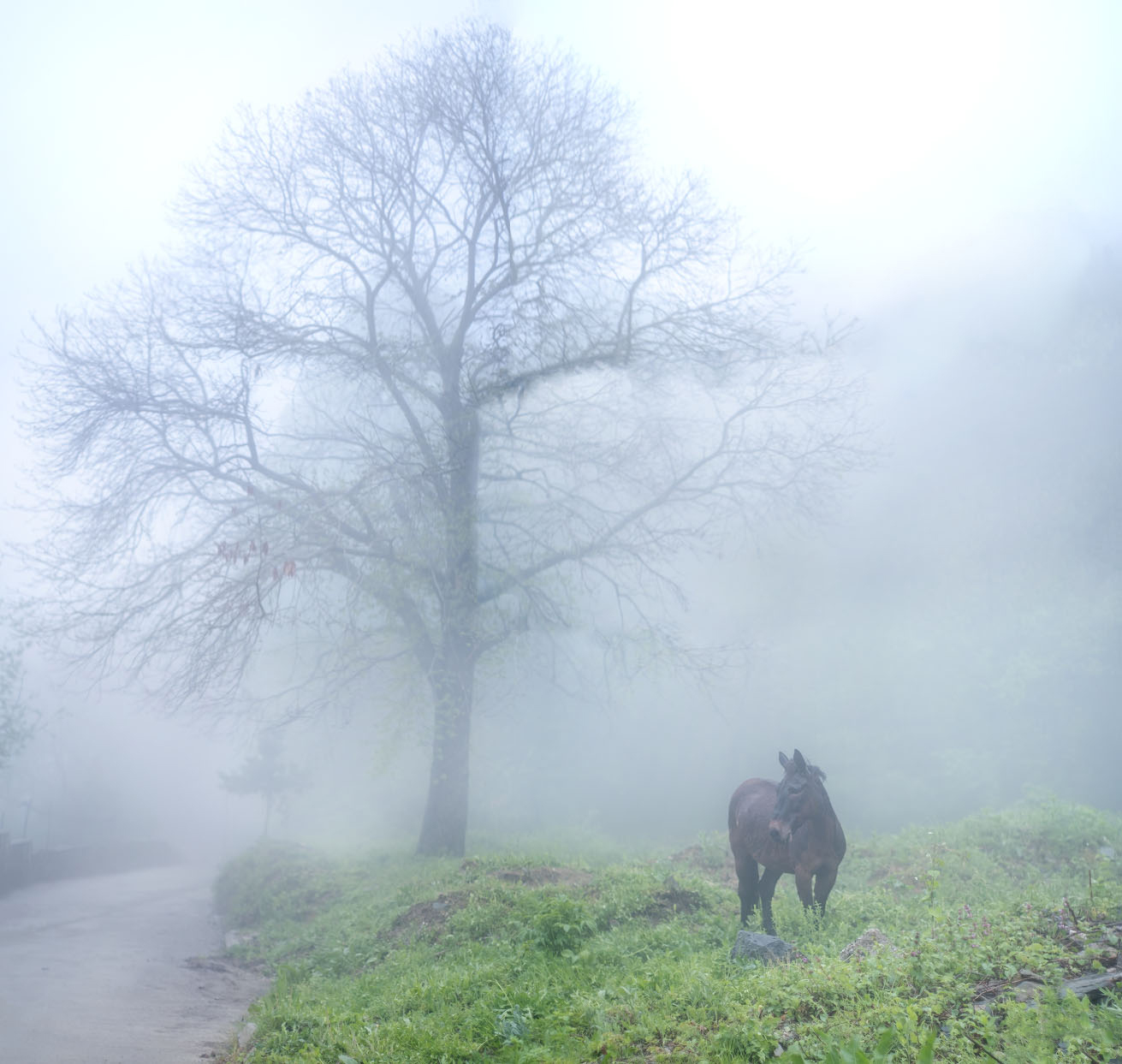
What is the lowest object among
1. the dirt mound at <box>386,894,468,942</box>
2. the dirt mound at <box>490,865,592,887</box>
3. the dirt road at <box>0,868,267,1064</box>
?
the dirt road at <box>0,868,267,1064</box>

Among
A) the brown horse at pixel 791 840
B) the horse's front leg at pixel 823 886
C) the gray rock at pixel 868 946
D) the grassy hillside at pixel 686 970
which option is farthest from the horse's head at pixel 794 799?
the gray rock at pixel 868 946

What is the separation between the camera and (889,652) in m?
20.3

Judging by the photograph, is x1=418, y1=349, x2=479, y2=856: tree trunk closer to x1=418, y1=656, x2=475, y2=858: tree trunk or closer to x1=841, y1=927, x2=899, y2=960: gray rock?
x1=418, y1=656, x2=475, y2=858: tree trunk

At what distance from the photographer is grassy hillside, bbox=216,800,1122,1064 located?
11.1ft

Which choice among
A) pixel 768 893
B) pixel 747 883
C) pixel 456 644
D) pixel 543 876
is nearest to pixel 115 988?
pixel 543 876

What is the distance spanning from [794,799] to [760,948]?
1263 millimetres

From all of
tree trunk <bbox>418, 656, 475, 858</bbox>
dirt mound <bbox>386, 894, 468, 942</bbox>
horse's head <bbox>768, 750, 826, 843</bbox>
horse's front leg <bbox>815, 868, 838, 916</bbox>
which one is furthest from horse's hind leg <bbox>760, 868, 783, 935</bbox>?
tree trunk <bbox>418, 656, 475, 858</bbox>

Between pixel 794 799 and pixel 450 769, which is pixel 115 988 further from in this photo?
pixel 794 799

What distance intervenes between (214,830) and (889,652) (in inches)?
1700

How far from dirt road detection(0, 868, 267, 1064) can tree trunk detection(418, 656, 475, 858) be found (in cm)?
367

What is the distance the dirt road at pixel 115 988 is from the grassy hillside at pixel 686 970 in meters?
0.58

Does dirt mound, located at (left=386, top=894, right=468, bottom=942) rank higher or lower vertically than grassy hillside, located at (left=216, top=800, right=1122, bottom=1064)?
lower

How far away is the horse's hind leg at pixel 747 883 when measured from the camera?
6.60 metres

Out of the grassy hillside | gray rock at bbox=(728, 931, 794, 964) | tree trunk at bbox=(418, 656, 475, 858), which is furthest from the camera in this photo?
tree trunk at bbox=(418, 656, 475, 858)
